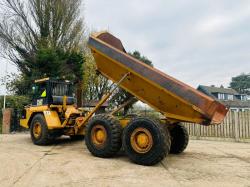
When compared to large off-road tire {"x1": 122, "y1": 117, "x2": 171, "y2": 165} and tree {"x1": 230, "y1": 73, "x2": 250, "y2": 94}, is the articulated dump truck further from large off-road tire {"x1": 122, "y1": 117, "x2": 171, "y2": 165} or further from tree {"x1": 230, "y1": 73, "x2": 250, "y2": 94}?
tree {"x1": 230, "y1": 73, "x2": 250, "y2": 94}

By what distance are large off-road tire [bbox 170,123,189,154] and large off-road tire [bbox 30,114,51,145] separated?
4.40 metres

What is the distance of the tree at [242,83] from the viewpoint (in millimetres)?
65425

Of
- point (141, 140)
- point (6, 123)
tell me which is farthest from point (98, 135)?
point (6, 123)

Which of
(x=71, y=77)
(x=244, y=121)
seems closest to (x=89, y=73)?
(x=71, y=77)

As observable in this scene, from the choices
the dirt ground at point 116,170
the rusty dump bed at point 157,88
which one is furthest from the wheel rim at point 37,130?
the rusty dump bed at point 157,88

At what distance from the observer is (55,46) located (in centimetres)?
2144

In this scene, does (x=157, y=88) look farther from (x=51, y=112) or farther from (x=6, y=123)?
(x=6, y=123)

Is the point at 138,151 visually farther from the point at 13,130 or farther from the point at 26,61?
the point at 26,61

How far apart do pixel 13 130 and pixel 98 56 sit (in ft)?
31.2

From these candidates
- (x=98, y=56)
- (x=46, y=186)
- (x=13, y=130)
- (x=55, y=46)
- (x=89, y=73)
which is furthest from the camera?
(x=89, y=73)

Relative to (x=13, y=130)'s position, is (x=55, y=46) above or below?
above

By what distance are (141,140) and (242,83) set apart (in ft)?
217

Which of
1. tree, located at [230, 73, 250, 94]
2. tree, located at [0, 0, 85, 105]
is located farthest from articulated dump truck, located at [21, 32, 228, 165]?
tree, located at [230, 73, 250, 94]

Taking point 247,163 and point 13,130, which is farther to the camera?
point 13,130
